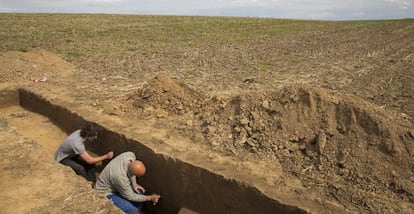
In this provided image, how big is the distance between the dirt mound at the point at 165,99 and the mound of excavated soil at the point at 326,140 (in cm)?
67

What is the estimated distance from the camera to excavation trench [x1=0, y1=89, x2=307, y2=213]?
15.1 ft

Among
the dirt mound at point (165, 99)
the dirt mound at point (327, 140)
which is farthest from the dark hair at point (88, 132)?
the dirt mound at point (327, 140)

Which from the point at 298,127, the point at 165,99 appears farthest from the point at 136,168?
the point at 165,99

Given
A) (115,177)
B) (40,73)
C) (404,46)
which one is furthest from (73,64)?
(404,46)

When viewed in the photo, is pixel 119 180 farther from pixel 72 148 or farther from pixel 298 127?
pixel 298 127

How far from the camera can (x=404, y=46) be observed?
17078 mm

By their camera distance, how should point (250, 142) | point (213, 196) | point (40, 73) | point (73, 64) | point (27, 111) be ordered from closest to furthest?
1. point (213, 196)
2. point (250, 142)
3. point (27, 111)
4. point (40, 73)
5. point (73, 64)

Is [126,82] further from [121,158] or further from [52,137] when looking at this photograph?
[121,158]

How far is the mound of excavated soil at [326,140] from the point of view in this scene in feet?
14.2

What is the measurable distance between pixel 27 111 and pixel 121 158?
5471 mm

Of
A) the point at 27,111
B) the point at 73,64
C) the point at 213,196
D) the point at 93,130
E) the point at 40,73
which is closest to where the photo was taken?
the point at 213,196

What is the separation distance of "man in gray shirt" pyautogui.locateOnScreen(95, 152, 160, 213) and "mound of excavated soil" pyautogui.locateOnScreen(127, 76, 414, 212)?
4.01 feet

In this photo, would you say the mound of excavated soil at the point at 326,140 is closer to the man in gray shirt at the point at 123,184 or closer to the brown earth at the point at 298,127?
the brown earth at the point at 298,127

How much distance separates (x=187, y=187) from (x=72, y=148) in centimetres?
199
